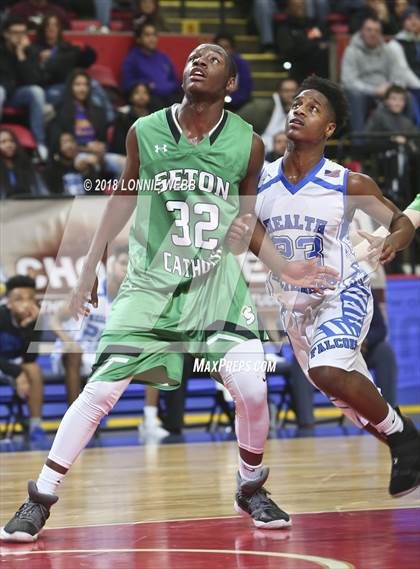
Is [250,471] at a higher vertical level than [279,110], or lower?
higher

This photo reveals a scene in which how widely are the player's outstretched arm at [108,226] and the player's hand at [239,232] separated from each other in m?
0.44

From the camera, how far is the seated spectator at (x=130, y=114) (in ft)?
33.5

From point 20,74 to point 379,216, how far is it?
23.0ft

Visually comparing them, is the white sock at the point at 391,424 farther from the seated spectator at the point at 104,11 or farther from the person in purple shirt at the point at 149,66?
the seated spectator at the point at 104,11

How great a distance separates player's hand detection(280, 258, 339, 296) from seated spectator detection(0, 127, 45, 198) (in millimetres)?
5205

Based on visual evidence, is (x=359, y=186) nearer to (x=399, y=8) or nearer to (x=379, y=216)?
(x=379, y=216)

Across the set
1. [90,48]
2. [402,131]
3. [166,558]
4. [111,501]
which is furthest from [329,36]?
[166,558]

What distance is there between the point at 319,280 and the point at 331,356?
334 mm

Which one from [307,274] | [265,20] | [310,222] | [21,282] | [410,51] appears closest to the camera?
[307,274]

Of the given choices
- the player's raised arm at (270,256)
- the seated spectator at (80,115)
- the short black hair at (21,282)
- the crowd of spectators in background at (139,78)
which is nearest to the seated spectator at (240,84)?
the crowd of spectators in background at (139,78)

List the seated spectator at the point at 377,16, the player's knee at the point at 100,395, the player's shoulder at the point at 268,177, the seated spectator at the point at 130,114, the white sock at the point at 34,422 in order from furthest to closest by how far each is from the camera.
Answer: the seated spectator at the point at 377,16 < the seated spectator at the point at 130,114 < the white sock at the point at 34,422 < the player's shoulder at the point at 268,177 < the player's knee at the point at 100,395

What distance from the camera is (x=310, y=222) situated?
5.13 m

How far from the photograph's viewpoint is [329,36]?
1356 cm

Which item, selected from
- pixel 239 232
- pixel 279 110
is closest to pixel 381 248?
pixel 239 232
